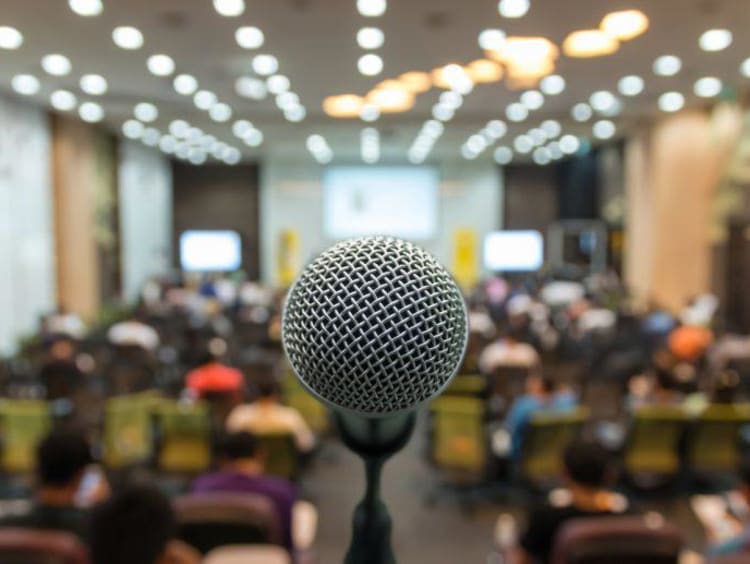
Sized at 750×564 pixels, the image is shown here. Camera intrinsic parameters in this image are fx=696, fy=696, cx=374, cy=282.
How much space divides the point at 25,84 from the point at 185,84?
8.11 ft

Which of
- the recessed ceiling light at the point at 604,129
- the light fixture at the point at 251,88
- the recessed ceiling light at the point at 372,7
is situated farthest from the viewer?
the recessed ceiling light at the point at 604,129

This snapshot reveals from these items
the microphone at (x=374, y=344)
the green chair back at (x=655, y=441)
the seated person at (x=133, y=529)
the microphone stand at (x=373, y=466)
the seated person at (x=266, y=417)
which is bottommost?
the green chair back at (x=655, y=441)

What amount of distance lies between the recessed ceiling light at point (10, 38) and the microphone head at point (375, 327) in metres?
7.87

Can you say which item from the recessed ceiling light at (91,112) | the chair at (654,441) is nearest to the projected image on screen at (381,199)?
the recessed ceiling light at (91,112)

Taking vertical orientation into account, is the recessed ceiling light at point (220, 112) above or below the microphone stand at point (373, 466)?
above

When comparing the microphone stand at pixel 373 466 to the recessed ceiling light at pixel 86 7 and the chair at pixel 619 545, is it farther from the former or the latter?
the recessed ceiling light at pixel 86 7

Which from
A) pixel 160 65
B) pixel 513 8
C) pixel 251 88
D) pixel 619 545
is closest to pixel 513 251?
pixel 251 88

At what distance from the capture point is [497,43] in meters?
7.92

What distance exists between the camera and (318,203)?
80.8 feet

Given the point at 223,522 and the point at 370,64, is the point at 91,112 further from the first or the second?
the point at 223,522

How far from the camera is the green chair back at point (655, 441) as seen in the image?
605 cm

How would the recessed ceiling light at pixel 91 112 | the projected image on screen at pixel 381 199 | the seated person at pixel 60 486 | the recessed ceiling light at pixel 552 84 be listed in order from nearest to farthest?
1. the seated person at pixel 60 486
2. the recessed ceiling light at pixel 552 84
3. the recessed ceiling light at pixel 91 112
4. the projected image on screen at pixel 381 199

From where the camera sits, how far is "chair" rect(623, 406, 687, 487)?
6055 millimetres

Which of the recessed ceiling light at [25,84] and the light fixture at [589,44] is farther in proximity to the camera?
the recessed ceiling light at [25,84]
